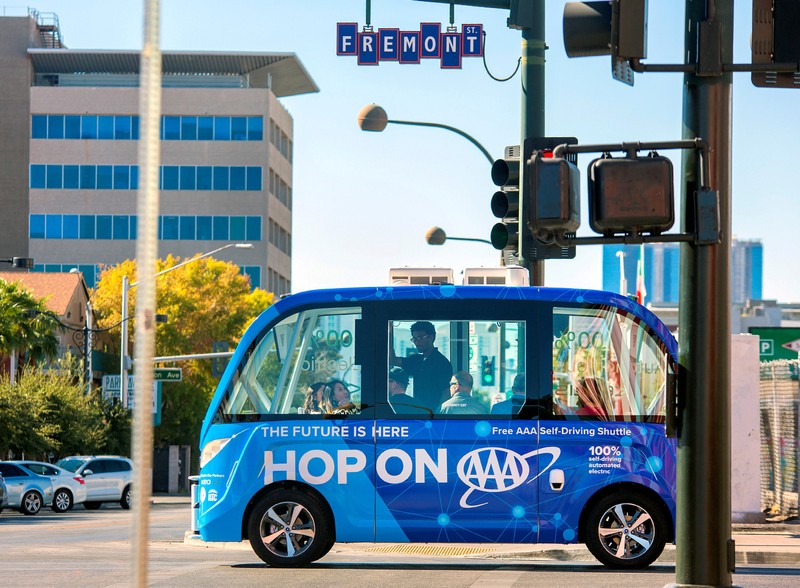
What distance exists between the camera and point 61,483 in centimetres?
3875

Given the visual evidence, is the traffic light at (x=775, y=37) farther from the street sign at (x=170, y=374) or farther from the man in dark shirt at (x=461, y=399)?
the street sign at (x=170, y=374)

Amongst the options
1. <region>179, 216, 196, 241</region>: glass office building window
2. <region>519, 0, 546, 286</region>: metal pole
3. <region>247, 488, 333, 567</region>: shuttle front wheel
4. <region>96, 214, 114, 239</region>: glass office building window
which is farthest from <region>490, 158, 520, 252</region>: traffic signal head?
<region>96, 214, 114, 239</region>: glass office building window

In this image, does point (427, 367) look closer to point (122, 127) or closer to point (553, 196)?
point (553, 196)

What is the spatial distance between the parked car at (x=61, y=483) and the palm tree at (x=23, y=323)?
30.3 feet

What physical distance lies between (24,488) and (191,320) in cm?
3359

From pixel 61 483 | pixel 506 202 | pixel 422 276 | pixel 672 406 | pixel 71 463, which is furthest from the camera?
→ pixel 71 463

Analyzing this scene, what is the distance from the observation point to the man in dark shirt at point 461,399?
534 inches

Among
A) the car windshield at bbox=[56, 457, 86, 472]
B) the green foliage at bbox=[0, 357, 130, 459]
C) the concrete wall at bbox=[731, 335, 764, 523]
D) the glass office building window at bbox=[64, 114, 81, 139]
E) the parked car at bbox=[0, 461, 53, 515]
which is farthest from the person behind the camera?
the glass office building window at bbox=[64, 114, 81, 139]

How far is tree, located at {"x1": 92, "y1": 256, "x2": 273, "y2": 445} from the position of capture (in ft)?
229

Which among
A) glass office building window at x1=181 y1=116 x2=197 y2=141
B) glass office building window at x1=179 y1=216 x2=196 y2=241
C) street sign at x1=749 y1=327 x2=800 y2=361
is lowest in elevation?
street sign at x1=749 y1=327 x2=800 y2=361

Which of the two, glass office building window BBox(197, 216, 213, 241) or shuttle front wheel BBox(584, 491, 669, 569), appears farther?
glass office building window BBox(197, 216, 213, 241)

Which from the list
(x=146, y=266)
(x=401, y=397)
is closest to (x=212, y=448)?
(x=401, y=397)

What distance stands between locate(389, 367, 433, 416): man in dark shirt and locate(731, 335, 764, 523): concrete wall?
6.19 metres

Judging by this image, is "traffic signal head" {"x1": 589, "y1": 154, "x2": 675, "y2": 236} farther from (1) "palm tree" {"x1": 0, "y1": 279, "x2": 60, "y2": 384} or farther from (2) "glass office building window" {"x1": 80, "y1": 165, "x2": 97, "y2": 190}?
(2) "glass office building window" {"x1": 80, "y1": 165, "x2": 97, "y2": 190}
